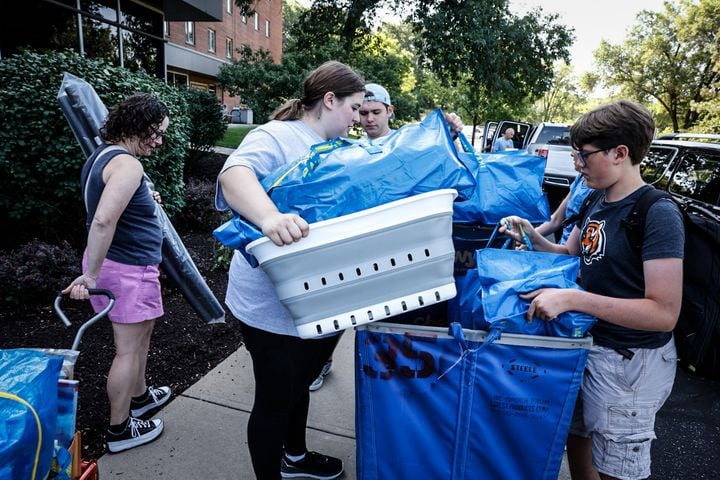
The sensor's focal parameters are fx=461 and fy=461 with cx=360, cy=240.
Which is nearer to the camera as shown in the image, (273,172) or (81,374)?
(273,172)

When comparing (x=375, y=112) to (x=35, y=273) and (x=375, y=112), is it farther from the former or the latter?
(x=35, y=273)

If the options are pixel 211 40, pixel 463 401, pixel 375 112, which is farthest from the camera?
pixel 211 40

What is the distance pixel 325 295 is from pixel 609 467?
1212 millimetres

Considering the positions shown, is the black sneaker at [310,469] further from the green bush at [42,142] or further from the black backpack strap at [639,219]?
the green bush at [42,142]

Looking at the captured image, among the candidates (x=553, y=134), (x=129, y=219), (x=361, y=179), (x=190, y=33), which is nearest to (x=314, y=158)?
(x=361, y=179)

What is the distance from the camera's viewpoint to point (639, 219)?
1.50 m

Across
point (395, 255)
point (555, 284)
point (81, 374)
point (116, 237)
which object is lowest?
point (81, 374)

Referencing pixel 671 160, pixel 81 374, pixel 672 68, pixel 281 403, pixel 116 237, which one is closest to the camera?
pixel 281 403

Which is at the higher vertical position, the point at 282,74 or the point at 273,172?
the point at 282,74

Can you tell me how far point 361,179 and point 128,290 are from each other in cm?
163

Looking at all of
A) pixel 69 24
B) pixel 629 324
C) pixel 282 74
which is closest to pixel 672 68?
pixel 282 74

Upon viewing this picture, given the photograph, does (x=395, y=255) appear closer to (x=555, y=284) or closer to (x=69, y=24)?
(x=555, y=284)

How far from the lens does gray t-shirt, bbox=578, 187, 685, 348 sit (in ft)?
4.73

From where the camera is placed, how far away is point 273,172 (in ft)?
4.97
